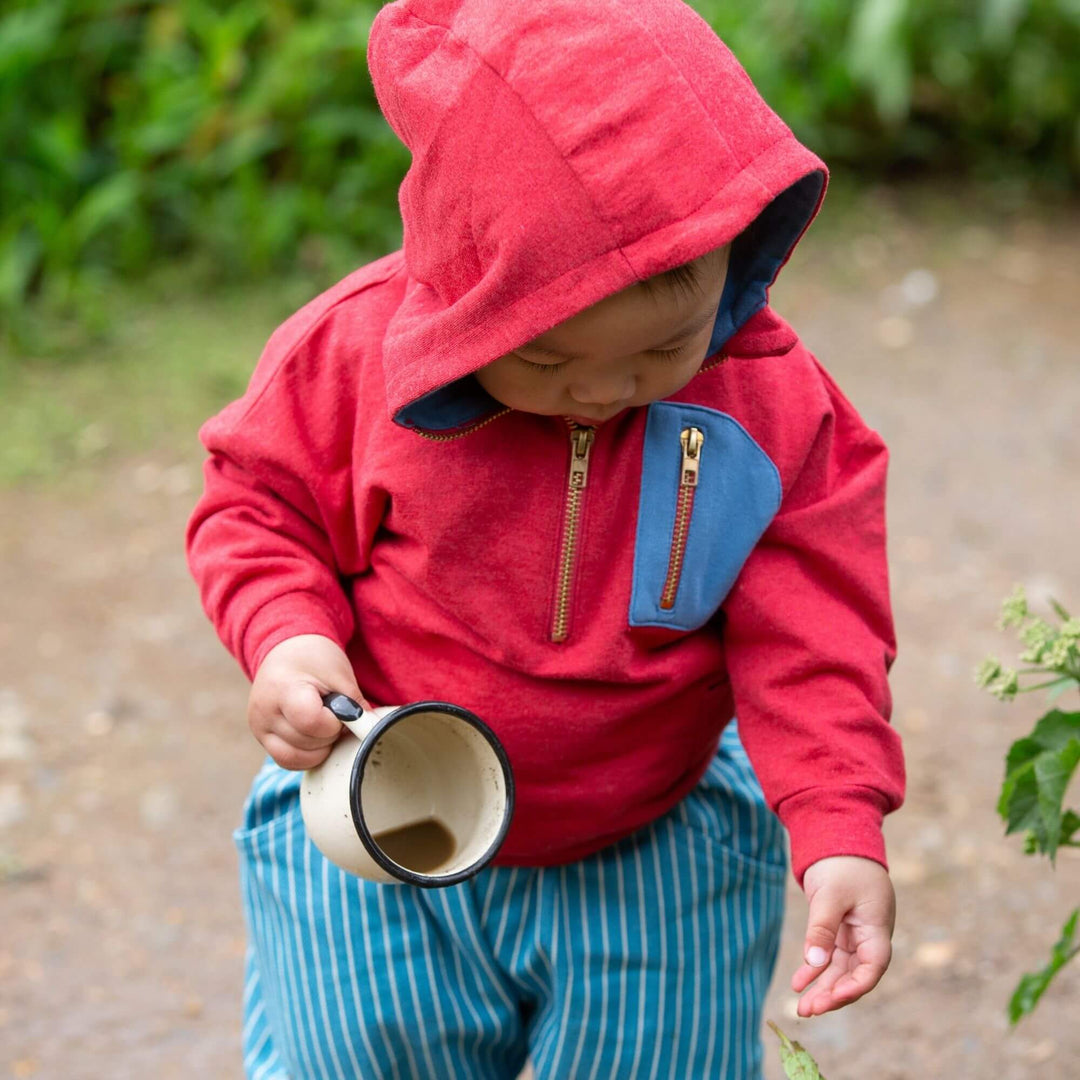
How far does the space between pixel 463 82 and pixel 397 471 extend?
1.38 ft

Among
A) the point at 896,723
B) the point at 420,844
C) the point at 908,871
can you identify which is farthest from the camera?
the point at 896,723

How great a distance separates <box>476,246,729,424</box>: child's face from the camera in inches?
53.9

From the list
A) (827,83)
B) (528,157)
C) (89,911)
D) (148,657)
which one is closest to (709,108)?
(528,157)

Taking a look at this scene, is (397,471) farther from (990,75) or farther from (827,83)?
(990,75)

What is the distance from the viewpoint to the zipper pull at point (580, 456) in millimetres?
1594

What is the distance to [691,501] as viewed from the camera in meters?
1.63

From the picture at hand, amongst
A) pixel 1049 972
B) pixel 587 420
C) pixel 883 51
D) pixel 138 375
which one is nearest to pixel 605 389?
pixel 587 420

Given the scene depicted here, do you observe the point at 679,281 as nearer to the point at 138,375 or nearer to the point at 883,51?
the point at 138,375

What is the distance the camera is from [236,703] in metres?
3.31

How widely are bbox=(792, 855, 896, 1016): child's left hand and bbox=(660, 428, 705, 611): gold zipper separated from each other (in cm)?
33

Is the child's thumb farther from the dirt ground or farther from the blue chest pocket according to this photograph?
the dirt ground

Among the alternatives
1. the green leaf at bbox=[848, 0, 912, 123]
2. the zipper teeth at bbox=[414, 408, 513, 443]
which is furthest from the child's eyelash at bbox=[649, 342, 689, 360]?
the green leaf at bbox=[848, 0, 912, 123]

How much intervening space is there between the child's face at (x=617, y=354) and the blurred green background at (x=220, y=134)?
9.74 ft

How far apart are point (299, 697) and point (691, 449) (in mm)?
466
